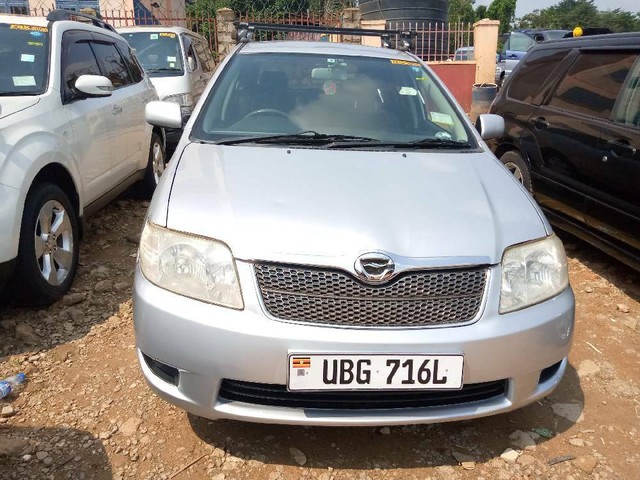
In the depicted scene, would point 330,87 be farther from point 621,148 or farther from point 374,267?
point 621,148

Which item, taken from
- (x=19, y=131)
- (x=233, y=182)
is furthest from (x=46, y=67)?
(x=233, y=182)

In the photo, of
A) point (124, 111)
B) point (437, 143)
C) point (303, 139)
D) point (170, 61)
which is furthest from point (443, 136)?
point (170, 61)

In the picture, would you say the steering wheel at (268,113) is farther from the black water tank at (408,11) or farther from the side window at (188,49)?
the black water tank at (408,11)

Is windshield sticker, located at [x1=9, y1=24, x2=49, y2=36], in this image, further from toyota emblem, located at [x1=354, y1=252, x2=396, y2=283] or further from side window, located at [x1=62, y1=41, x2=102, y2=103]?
toyota emblem, located at [x1=354, y1=252, x2=396, y2=283]

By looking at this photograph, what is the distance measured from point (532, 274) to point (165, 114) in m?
2.20

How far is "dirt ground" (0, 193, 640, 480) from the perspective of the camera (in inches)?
91.6

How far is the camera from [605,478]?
7.62 feet

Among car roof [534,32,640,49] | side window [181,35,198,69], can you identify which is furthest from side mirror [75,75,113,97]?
side window [181,35,198,69]

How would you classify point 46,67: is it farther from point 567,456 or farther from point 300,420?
point 567,456

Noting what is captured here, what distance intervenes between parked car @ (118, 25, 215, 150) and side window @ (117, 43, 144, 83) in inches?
88.9

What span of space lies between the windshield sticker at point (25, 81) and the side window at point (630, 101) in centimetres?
385

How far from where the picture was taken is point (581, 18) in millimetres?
54938

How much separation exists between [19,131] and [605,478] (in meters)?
3.32

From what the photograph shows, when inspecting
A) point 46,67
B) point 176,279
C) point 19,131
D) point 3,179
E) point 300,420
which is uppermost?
point 46,67
